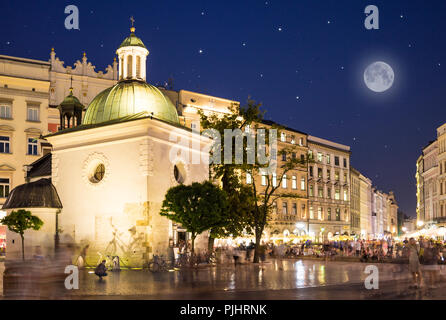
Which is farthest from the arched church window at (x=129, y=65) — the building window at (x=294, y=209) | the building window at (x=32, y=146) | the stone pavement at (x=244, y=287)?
the building window at (x=294, y=209)

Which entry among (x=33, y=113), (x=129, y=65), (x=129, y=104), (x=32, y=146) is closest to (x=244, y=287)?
(x=129, y=104)

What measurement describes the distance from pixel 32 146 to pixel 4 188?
474 centimetres

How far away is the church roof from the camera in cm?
3269

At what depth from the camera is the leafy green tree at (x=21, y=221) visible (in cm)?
3086

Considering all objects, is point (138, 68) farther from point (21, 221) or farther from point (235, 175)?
point (21, 221)

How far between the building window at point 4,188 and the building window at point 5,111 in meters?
5.94

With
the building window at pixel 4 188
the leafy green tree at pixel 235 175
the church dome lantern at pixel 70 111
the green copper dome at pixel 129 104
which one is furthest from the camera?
the building window at pixel 4 188

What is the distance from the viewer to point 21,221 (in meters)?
30.9

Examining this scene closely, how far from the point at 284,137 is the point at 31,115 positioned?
33.1 metres

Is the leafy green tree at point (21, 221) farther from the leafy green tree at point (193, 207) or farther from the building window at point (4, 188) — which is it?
the building window at point (4, 188)

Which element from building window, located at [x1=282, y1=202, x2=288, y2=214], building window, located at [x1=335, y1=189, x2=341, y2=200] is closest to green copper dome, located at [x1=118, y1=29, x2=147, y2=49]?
building window, located at [x1=282, y1=202, x2=288, y2=214]

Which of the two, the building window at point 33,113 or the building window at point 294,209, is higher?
the building window at point 33,113

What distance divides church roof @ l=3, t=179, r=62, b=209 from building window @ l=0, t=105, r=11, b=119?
18.0 meters

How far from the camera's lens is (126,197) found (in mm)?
30391
